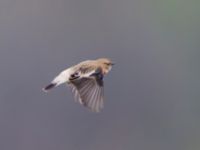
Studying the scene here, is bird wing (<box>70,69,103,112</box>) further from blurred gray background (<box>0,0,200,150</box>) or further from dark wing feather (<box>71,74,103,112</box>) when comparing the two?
blurred gray background (<box>0,0,200,150</box>)

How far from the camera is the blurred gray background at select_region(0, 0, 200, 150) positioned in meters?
3.16

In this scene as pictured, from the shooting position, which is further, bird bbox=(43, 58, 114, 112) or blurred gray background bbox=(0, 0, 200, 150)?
blurred gray background bbox=(0, 0, 200, 150)

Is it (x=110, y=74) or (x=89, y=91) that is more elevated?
(x=110, y=74)

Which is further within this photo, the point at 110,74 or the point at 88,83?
the point at 110,74

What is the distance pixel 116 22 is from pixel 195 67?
0.50 m

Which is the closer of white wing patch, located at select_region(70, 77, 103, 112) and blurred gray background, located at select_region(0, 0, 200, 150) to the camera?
white wing patch, located at select_region(70, 77, 103, 112)

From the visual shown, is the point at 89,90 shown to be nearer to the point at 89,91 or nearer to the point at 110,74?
the point at 89,91

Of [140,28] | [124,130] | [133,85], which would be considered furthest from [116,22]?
[124,130]

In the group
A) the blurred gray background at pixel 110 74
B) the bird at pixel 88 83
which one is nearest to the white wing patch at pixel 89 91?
the bird at pixel 88 83

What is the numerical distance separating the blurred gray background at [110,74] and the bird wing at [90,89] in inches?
33.4

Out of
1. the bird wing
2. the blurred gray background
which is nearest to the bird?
the bird wing

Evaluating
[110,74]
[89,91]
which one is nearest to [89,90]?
[89,91]

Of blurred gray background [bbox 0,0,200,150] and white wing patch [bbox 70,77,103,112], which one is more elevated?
blurred gray background [bbox 0,0,200,150]

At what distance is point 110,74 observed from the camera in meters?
3.22
